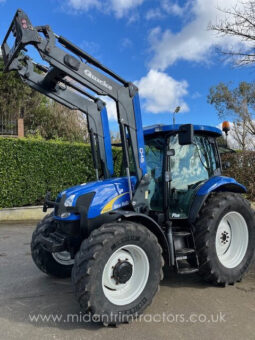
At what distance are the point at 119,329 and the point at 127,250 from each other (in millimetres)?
755

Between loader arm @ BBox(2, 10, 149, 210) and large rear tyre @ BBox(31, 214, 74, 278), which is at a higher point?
loader arm @ BBox(2, 10, 149, 210)

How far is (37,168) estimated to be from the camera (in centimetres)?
942

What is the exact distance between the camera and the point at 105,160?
14.1 ft

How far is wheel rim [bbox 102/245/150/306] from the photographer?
9.82 ft

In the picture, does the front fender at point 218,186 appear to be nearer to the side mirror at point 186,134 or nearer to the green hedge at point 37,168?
the side mirror at point 186,134

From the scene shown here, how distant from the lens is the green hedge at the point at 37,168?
29.6 feet

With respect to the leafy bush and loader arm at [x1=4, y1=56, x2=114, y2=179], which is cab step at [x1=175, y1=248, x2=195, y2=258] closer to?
loader arm at [x1=4, y1=56, x2=114, y2=179]

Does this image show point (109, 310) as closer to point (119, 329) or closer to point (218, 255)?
point (119, 329)

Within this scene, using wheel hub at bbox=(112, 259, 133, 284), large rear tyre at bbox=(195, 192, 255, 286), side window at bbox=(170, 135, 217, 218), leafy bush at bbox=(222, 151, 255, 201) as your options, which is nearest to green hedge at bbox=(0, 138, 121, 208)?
leafy bush at bbox=(222, 151, 255, 201)

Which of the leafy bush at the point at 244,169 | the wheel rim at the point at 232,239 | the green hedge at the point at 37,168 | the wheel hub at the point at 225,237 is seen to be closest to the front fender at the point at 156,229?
the wheel rim at the point at 232,239

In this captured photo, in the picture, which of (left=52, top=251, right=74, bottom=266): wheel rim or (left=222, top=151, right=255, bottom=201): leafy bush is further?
(left=222, top=151, right=255, bottom=201): leafy bush

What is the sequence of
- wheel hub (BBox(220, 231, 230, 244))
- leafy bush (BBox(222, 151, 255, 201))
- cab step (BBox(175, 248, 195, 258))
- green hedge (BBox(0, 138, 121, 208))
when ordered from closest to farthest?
cab step (BBox(175, 248, 195, 258)) < wheel hub (BBox(220, 231, 230, 244)) < green hedge (BBox(0, 138, 121, 208)) < leafy bush (BBox(222, 151, 255, 201))

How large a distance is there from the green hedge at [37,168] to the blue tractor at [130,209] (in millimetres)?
4742

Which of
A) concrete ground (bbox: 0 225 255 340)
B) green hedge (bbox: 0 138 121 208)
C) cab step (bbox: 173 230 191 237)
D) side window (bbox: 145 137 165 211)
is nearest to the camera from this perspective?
concrete ground (bbox: 0 225 255 340)
